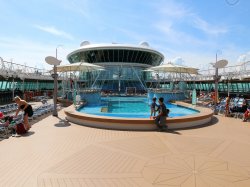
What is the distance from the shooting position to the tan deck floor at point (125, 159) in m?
3.76

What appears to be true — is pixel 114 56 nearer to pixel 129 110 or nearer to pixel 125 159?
pixel 129 110

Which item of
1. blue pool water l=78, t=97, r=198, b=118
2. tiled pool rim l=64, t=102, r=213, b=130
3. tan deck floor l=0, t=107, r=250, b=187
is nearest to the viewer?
tan deck floor l=0, t=107, r=250, b=187

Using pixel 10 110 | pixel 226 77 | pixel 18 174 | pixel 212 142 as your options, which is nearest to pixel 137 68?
pixel 226 77

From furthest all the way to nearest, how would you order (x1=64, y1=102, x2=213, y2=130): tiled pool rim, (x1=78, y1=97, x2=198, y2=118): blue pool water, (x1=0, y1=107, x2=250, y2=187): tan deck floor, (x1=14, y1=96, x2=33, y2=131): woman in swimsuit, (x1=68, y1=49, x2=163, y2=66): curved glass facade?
(x1=68, y1=49, x2=163, y2=66): curved glass facade → (x1=78, y1=97, x2=198, y2=118): blue pool water → (x1=64, y1=102, x2=213, y2=130): tiled pool rim → (x1=14, y1=96, x2=33, y2=131): woman in swimsuit → (x1=0, y1=107, x2=250, y2=187): tan deck floor

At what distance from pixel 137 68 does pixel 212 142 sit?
3452 centimetres

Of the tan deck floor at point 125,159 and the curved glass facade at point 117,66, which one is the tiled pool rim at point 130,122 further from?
the curved glass facade at point 117,66

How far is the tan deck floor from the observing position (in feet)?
12.3

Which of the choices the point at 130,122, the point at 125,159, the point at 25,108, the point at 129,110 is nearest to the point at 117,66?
the point at 129,110

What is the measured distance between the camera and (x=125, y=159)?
474cm

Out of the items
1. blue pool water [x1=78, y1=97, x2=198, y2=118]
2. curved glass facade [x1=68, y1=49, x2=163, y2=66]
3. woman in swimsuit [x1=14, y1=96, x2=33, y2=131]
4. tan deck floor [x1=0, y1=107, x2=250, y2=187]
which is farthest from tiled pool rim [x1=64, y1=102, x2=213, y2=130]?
curved glass facade [x1=68, y1=49, x2=163, y2=66]

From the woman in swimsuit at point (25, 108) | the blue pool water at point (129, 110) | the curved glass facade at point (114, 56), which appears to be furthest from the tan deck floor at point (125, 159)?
the curved glass facade at point (114, 56)

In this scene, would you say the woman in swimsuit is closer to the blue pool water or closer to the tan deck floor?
the tan deck floor

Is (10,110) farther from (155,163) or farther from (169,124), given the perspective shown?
(155,163)

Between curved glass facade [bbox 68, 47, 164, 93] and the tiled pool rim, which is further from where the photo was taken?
curved glass facade [bbox 68, 47, 164, 93]
